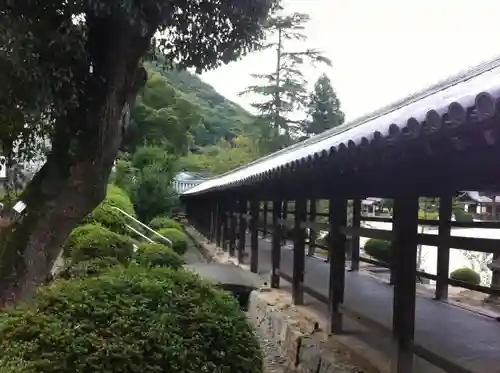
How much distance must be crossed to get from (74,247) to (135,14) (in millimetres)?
5229

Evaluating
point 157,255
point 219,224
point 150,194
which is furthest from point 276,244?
point 150,194

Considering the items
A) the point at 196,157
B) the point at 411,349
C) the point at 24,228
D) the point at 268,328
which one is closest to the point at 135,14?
the point at 24,228

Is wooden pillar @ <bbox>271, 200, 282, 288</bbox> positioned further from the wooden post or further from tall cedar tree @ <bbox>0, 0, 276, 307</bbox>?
tall cedar tree @ <bbox>0, 0, 276, 307</bbox>

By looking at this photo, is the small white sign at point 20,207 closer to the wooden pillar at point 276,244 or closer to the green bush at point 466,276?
the wooden pillar at point 276,244

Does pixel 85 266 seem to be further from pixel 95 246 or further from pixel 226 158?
pixel 226 158

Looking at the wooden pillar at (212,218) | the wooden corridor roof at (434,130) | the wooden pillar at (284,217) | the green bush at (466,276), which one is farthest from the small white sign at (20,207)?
the wooden pillar at (212,218)

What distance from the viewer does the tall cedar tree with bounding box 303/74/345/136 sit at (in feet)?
95.0

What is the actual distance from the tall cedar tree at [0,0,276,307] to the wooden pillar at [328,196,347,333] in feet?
7.61

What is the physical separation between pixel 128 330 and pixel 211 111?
4691 cm

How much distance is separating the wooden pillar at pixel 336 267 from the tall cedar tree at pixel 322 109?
76.2 ft

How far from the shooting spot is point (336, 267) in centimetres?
550

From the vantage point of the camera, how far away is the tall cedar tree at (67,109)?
430cm

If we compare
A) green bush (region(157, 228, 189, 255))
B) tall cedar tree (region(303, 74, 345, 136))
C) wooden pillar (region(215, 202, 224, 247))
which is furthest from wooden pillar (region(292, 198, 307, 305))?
tall cedar tree (region(303, 74, 345, 136))

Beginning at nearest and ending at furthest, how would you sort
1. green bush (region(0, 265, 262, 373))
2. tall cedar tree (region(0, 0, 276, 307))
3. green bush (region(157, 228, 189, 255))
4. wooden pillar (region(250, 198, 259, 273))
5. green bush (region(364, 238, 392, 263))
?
green bush (region(0, 265, 262, 373)) < tall cedar tree (region(0, 0, 276, 307)) < wooden pillar (region(250, 198, 259, 273)) < green bush (region(364, 238, 392, 263)) < green bush (region(157, 228, 189, 255))
